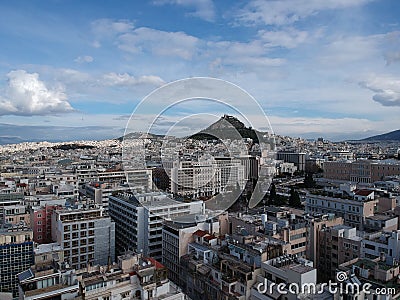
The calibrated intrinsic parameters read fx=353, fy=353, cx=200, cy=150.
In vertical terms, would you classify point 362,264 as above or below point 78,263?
above

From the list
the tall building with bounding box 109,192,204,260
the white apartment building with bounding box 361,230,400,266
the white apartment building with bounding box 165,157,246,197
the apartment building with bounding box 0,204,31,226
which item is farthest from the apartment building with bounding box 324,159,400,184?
the apartment building with bounding box 0,204,31,226

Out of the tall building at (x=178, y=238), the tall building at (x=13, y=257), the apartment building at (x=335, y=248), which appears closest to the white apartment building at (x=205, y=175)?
the tall building at (x=178, y=238)

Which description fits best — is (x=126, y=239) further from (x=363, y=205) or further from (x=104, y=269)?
(x=363, y=205)

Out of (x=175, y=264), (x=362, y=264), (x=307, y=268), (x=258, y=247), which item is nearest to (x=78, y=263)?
(x=175, y=264)

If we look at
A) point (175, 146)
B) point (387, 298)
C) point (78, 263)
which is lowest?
point (78, 263)

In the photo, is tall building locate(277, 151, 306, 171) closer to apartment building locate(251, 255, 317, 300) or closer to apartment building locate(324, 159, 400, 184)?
apartment building locate(324, 159, 400, 184)

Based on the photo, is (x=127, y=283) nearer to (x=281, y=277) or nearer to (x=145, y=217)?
(x=281, y=277)
